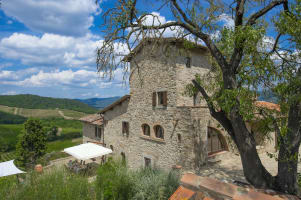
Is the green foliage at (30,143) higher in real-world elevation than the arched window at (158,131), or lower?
lower

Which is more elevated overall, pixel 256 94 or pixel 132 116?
pixel 256 94

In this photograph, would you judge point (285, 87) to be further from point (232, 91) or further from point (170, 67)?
point (170, 67)

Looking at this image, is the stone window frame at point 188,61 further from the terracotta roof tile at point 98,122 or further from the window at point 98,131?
the window at point 98,131

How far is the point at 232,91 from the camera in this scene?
425 cm

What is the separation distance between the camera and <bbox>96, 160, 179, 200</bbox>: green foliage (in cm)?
359

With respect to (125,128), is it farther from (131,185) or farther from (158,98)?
(131,185)

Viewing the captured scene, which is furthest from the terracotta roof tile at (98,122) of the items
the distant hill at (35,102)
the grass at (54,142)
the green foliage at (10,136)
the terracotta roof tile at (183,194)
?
the distant hill at (35,102)

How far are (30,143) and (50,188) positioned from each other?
84.6 ft

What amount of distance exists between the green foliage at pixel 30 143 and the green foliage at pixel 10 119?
55.9m

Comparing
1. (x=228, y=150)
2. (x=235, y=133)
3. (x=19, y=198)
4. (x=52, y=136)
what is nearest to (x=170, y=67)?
(x=228, y=150)

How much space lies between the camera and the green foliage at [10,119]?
69312 mm

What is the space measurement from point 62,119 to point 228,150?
248 ft

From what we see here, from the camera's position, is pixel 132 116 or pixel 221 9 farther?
pixel 132 116

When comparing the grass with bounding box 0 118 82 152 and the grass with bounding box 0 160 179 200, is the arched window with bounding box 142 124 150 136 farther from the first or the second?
the grass with bounding box 0 118 82 152
